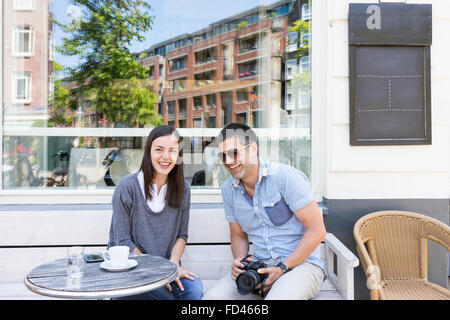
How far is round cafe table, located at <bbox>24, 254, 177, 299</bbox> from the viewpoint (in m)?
1.35

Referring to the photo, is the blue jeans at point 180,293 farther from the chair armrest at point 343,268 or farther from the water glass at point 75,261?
the chair armrest at point 343,268

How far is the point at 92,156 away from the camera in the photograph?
11.2ft

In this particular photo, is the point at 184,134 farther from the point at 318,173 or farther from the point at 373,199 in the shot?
the point at 373,199

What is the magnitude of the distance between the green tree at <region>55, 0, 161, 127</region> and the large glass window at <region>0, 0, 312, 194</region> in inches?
0.5

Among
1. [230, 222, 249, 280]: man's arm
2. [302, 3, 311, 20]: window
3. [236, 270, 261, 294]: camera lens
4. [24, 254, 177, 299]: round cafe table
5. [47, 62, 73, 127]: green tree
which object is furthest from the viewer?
[47, 62, 73, 127]: green tree

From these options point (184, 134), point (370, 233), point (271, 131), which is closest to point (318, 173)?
point (370, 233)

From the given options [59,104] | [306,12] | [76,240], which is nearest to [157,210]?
[76,240]

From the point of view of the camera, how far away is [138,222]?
1.96m

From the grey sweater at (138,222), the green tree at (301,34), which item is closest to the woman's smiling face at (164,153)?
the grey sweater at (138,222)

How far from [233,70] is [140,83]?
1.41 meters

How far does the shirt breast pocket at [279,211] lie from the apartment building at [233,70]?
106cm

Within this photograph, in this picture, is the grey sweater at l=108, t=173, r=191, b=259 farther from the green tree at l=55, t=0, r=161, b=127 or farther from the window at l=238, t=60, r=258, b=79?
the window at l=238, t=60, r=258, b=79

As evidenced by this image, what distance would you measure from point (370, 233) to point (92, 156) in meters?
2.40

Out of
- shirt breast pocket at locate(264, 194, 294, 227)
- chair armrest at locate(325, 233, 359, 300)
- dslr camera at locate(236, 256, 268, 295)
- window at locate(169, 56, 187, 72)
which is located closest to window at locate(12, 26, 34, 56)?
window at locate(169, 56, 187, 72)
